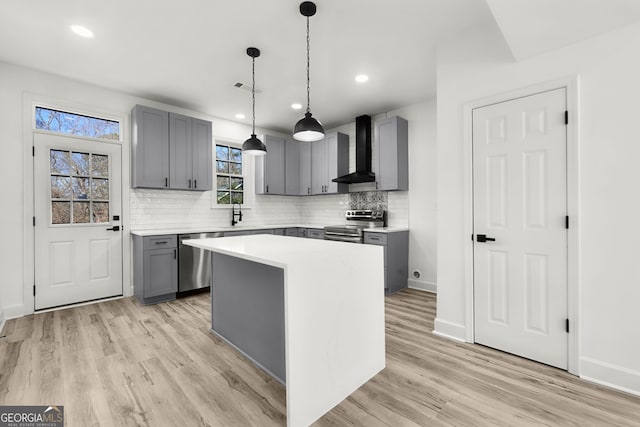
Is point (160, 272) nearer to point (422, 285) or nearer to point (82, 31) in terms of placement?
point (82, 31)

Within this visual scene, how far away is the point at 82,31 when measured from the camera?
2.68 meters

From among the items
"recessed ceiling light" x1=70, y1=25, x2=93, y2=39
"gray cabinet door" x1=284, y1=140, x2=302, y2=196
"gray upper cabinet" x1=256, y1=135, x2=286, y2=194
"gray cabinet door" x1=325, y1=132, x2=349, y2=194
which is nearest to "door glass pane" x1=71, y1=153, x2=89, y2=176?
"recessed ceiling light" x1=70, y1=25, x2=93, y2=39

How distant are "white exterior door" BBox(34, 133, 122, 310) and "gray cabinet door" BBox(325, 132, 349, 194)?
3169 mm

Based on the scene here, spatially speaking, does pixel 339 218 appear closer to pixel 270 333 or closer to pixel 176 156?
pixel 176 156

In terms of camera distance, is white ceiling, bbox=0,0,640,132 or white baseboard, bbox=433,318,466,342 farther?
white baseboard, bbox=433,318,466,342

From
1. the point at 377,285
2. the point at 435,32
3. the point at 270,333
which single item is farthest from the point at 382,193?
Answer: the point at 270,333

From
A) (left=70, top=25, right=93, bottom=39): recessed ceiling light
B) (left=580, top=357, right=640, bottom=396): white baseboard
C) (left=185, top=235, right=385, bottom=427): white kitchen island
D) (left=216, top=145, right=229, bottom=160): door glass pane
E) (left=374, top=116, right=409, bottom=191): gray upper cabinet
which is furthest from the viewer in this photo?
(left=216, top=145, right=229, bottom=160): door glass pane

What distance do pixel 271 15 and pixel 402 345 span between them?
3.03m

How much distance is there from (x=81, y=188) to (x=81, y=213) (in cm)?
31

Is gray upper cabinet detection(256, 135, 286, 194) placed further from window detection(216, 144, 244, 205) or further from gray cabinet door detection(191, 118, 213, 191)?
gray cabinet door detection(191, 118, 213, 191)

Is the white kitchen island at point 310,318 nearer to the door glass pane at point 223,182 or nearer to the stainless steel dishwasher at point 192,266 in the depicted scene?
the stainless steel dishwasher at point 192,266

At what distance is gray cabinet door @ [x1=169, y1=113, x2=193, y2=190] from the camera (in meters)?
4.21

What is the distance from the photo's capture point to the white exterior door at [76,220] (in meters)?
3.50

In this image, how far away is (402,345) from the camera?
261 cm
